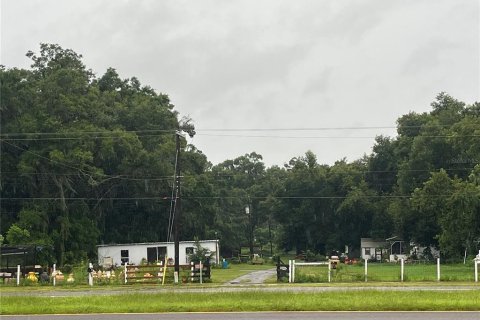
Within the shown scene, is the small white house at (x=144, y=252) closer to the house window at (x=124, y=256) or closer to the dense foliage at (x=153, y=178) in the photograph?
the house window at (x=124, y=256)

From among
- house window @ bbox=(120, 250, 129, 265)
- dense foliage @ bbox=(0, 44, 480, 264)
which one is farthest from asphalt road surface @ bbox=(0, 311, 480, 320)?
house window @ bbox=(120, 250, 129, 265)

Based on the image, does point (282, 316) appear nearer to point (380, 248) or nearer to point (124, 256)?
point (124, 256)

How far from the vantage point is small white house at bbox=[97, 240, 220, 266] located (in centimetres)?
5997

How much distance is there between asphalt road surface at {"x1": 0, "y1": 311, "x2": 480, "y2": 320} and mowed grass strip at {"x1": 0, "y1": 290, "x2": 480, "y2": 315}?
39.9 inches

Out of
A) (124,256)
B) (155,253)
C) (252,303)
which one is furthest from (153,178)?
(252,303)

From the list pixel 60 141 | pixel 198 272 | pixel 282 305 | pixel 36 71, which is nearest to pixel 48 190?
pixel 60 141

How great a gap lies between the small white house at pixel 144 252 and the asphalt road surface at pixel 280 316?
40184 mm

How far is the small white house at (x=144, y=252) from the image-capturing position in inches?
2361

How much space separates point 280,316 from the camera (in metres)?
17.7

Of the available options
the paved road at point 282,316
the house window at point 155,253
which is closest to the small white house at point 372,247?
the house window at point 155,253

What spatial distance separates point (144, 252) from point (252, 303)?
40.6 meters

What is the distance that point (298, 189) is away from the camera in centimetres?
10188

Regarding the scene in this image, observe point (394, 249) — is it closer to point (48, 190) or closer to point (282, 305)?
point (48, 190)

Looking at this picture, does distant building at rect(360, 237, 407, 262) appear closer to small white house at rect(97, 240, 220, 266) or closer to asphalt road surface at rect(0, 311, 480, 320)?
small white house at rect(97, 240, 220, 266)
